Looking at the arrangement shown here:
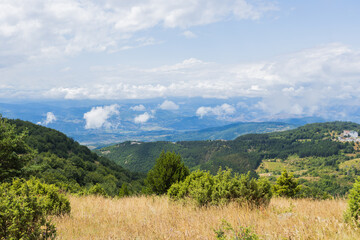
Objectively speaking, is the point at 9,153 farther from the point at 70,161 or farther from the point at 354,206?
the point at 70,161

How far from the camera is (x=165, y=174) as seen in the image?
16.4 meters

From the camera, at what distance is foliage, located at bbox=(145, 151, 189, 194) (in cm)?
1616

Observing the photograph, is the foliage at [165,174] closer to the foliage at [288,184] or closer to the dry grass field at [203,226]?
the dry grass field at [203,226]

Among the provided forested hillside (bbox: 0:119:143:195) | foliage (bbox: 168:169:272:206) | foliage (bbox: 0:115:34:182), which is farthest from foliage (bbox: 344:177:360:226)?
forested hillside (bbox: 0:119:143:195)

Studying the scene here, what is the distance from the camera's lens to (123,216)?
6648mm

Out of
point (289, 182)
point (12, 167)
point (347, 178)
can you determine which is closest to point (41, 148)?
point (12, 167)

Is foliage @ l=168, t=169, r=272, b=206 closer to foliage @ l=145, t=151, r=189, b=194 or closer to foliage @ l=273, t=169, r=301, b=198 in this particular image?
foliage @ l=145, t=151, r=189, b=194

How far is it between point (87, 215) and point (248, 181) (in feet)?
18.2

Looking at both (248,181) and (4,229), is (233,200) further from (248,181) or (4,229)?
(4,229)

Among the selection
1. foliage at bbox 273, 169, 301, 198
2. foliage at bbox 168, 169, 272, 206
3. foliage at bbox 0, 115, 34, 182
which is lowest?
foliage at bbox 273, 169, 301, 198

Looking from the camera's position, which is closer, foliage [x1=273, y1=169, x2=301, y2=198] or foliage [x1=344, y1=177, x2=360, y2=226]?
foliage [x1=344, y1=177, x2=360, y2=226]

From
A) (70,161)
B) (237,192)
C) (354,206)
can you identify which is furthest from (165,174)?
(70,161)

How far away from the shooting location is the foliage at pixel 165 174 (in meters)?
16.2

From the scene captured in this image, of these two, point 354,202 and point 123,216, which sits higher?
point 354,202
